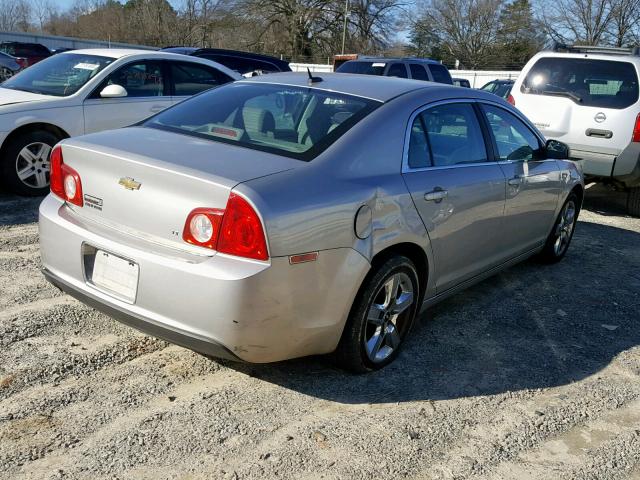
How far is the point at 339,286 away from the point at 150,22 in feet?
179

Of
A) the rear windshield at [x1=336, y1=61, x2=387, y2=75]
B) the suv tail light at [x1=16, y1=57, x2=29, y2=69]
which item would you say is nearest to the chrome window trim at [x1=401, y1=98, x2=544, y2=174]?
the rear windshield at [x1=336, y1=61, x2=387, y2=75]

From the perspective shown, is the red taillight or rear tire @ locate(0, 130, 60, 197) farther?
the red taillight

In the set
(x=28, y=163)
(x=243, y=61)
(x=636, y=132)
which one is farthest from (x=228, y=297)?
(x=243, y=61)

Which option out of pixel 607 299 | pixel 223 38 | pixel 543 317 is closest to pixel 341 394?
pixel 543 317

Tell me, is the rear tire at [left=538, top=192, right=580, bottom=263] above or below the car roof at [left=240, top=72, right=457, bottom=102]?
below

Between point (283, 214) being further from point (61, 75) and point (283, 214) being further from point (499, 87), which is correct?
point (499, 87)

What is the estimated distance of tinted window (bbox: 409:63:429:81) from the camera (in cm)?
1369

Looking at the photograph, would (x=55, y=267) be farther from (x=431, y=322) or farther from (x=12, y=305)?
(x=431, y=322)

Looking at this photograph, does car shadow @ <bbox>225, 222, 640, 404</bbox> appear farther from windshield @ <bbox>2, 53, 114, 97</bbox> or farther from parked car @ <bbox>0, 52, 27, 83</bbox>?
parked car @ <bbox>0, 52, 27, 83</bbox>

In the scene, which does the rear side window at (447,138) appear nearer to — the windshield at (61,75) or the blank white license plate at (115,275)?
the blank white license plate at (115,275)

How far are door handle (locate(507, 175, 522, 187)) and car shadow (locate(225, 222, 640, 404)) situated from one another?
93 cm

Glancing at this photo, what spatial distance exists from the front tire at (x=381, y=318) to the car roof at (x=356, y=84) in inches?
39.6

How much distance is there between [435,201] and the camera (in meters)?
3.71

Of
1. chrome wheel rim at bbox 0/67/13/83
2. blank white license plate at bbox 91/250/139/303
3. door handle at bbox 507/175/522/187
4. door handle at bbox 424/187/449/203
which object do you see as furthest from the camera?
chrome wheel rim at bbox 0/67/13/83
